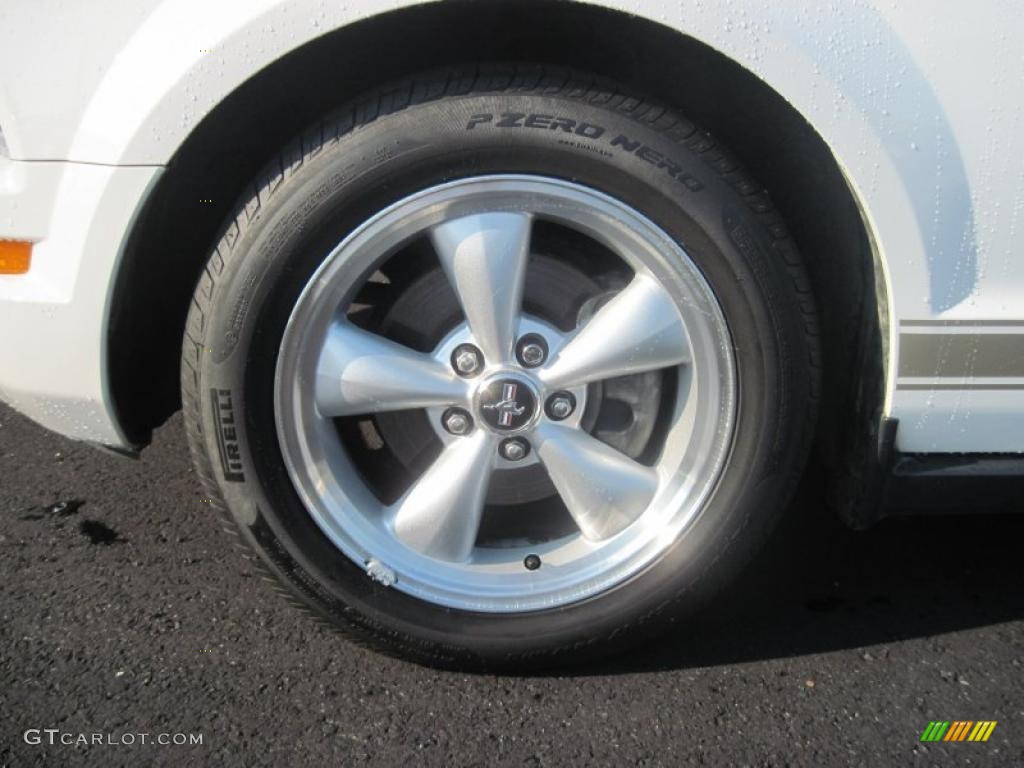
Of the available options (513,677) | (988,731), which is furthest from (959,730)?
(513,677)

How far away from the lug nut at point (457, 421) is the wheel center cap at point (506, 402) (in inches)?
1.5

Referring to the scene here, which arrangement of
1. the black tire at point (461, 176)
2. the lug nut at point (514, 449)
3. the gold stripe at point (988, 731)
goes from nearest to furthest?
the black tire at point (461, 176) < the gold stripe at point (988, 731) < the lug nut at point (514, 449)

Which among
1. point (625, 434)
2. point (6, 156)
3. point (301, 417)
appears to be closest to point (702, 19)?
point (625, 434)

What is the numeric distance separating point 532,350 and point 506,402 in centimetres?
11

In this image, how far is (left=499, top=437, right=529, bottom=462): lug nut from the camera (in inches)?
81.0

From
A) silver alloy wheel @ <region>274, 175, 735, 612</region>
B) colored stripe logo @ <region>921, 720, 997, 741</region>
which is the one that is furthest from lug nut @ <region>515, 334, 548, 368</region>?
colored stripe logo @ <region>921, 720, 997, 741</region>

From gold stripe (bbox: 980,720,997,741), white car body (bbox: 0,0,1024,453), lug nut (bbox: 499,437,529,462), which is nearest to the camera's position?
white car body (bbox: 0,0,1024,453)

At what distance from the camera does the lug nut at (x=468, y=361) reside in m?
2.02

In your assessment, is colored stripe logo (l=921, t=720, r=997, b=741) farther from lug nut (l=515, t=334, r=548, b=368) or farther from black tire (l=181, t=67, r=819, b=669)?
lug nut (l=515, t=334, r=548, b=368)

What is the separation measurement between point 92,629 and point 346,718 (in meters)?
0.62

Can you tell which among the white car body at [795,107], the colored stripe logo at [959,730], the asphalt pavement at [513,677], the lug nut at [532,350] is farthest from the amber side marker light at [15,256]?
the colored stripe logo at [959,730]

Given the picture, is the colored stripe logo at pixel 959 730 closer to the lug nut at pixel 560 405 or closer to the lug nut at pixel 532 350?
the lug nut at pixel 560 405

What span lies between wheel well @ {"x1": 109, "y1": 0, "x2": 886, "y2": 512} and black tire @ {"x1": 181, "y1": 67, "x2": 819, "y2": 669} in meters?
0.10
